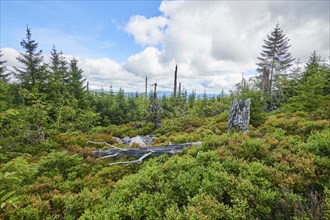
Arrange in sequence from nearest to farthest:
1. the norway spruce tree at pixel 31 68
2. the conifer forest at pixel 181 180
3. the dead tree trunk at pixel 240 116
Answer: the conifer forest at pixel 181 180, the dead tree trunk at pixel 240 116, the norway spruce tree at pixel 31 68

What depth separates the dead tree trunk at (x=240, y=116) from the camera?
23.6 feet

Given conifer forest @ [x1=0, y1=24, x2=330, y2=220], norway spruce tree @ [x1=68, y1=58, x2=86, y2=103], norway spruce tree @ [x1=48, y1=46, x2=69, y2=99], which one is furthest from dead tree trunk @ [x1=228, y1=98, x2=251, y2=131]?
norway spruce tree @ [x1=68, y1=58, x2=86, y2=103]

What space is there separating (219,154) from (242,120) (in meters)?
3.12

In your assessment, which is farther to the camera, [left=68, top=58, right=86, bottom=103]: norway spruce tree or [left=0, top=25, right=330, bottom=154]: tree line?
[left=68, top=58, right=86, bottom=103]: norway spruce tree

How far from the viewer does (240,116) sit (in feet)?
23.8

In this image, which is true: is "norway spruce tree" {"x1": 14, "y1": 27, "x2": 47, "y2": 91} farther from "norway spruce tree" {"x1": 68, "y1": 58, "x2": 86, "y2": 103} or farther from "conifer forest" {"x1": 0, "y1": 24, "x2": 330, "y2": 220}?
"conifer forest" {"x1": 0, "y1": 24, "x2": 330, "y2": 220}

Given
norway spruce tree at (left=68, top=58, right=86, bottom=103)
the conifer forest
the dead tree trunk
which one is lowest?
the conifer forest

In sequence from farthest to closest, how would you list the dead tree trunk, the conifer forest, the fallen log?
1. the dead tree trunk
2. the fallen log
3. the conifer forest

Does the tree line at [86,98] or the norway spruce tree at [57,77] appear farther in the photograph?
the norway spruce tree at [57,77]

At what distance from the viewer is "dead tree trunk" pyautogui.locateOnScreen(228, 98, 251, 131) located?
7184 mm

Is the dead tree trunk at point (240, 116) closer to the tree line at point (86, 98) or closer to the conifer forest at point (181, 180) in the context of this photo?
the conifer forest at point (181, 180)

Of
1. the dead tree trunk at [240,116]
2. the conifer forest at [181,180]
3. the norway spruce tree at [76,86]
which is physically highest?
the norway spruce tree at [76,86]

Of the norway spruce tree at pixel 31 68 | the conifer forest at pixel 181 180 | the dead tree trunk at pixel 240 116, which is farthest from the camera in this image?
the norway spruce tree at pixel 31 68

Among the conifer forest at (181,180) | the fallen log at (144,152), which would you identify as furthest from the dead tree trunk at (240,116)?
the fallen log at (144,152)
